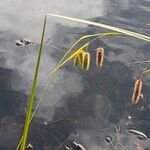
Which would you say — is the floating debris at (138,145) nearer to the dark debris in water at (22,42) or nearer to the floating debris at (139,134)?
the floating debris at (139,134)

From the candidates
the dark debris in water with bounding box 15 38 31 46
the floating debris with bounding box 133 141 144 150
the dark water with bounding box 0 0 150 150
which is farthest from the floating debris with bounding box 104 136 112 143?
the dark debris in water with bounding box 15 38 31 46

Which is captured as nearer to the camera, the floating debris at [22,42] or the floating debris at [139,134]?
the floating debris at [139,134]

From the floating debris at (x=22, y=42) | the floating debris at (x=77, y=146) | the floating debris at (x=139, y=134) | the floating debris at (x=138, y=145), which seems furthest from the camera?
the floating debris at (x=22, y=42)

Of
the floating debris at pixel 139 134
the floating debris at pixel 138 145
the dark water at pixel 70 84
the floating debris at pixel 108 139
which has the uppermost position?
the dark water at pixel 70 84

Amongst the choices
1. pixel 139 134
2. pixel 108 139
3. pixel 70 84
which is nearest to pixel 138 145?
pixel 139 134

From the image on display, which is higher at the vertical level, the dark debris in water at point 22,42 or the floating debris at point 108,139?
the dark debris in water at point 22,42

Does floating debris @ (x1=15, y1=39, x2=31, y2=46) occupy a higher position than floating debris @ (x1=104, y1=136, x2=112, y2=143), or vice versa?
floating debris @ (x1=15, y1=39, x2=31, y2=46)

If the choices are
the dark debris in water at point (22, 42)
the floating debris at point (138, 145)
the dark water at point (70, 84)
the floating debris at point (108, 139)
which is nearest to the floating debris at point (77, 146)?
the dark water at point (70, 84)

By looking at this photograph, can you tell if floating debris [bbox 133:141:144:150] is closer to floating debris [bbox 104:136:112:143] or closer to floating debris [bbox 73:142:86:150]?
floating debris [bbox 104:136:112:143]

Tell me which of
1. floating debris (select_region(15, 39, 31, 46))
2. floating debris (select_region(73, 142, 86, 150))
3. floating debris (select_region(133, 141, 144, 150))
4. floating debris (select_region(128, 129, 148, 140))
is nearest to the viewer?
floating debris (select_region(73, 142, 86, 150))
